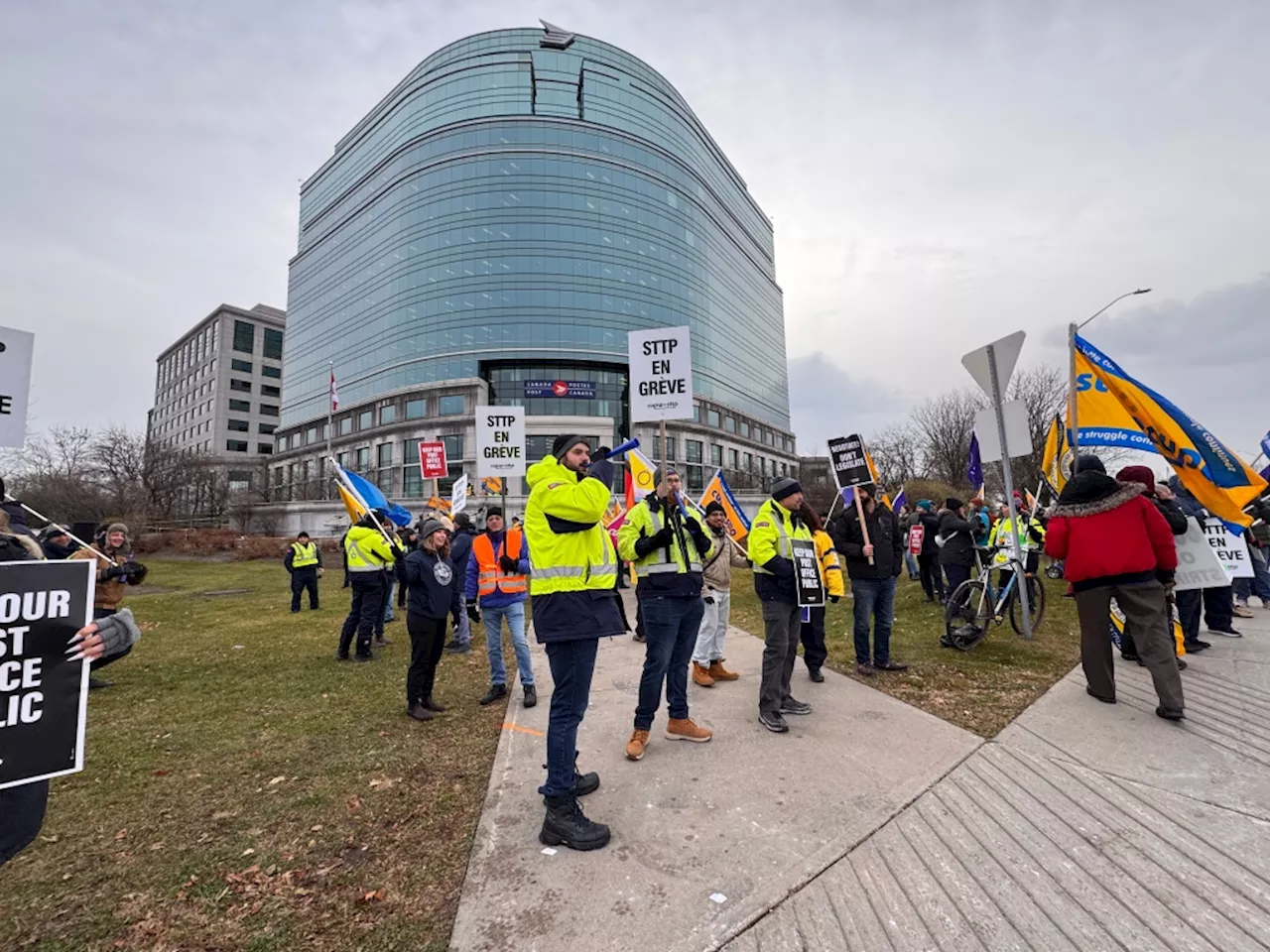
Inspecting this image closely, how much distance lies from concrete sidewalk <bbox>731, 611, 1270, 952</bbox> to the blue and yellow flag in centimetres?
258

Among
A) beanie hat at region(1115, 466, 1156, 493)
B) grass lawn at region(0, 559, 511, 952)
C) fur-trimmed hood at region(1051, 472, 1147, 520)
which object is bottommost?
grass lawn at region(0, 559, 511, 952)

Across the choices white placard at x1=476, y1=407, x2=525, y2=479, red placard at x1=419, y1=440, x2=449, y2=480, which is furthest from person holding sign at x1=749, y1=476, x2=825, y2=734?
red placard at x1=419, y1=440, x2=449, y2=480

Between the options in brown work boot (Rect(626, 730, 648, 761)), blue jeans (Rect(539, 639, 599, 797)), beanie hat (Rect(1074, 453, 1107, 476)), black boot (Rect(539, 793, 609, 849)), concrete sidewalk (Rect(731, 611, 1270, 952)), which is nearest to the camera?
concrete sidewalk (Rect(731, 611, 1270, 952))

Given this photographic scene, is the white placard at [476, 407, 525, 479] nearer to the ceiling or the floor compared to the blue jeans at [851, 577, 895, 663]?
nearer to the ceiling

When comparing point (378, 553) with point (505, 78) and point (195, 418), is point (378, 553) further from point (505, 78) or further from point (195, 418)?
point (195, 418)

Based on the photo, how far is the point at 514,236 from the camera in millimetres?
68062

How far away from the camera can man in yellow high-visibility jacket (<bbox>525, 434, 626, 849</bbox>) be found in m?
3.40

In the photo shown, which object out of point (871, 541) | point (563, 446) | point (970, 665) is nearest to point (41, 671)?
point (563, 446)

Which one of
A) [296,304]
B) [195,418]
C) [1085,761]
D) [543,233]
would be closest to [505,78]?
[543,233]

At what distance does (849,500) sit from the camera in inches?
285

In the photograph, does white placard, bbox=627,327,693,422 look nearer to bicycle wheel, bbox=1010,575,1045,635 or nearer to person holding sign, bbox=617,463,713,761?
person holding sign, bbox=617,463,713,761

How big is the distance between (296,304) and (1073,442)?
352ft

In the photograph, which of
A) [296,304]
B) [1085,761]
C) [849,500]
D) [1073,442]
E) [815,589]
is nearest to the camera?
[1085,761]

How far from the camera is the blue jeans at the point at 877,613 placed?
20.8ft
